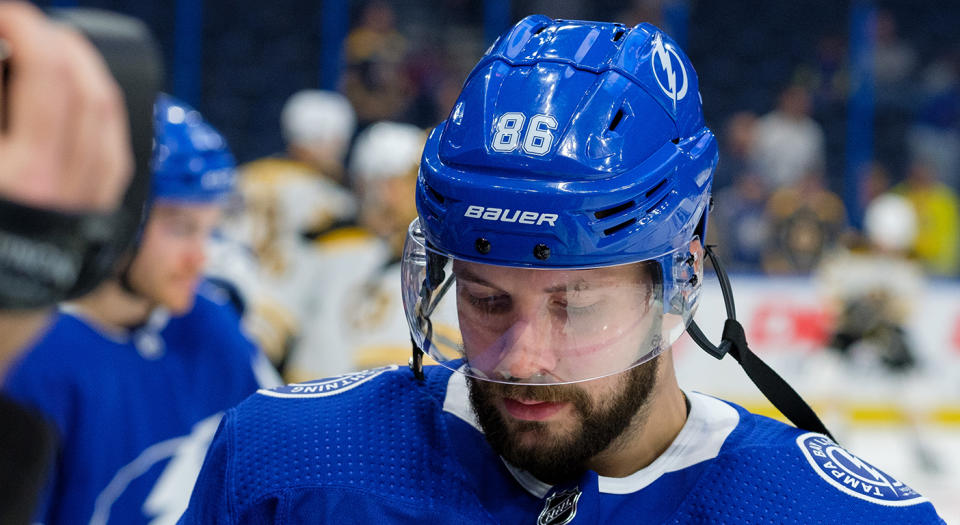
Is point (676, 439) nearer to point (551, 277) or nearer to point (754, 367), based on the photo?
point (754, 367)

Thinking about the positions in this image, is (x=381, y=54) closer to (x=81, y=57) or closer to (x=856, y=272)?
(x=856, y=272)

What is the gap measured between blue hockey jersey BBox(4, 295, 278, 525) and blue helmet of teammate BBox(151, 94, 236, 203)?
0.28m

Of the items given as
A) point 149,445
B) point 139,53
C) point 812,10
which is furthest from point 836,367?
point 139,53

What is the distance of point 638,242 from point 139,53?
2.55ft

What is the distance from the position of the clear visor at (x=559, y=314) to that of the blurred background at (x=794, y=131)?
4.42m

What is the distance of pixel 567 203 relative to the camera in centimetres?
118

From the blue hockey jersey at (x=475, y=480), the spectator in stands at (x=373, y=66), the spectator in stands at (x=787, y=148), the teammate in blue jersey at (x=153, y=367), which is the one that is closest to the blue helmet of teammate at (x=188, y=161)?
the teammate in blue jersey at (x=153, y=367)

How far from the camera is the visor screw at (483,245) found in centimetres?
122

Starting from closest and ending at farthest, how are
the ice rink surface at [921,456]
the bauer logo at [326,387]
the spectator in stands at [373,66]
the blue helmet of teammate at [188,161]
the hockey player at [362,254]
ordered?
the bauer logo at [326,387], the blue helmet of teammate at [188,161], the hockey player at [362,254], the ice rink surface at [921,456], the spectator in stands at [373,66]

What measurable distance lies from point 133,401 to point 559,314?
131 cm

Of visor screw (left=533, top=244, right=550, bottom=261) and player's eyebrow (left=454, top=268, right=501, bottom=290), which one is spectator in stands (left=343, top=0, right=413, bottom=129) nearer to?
player's eyebrow (left=454, top=268, right=501, bottom=290)

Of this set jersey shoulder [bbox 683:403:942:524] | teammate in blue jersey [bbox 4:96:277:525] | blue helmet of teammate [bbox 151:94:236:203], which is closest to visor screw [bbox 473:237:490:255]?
jersey shoulder [bbox 683:403:942:524]

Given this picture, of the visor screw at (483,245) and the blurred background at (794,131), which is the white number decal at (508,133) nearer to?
the visor screw at (483,245)

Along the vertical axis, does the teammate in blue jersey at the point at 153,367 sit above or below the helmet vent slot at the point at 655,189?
below
